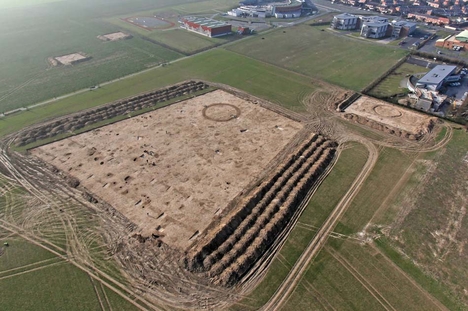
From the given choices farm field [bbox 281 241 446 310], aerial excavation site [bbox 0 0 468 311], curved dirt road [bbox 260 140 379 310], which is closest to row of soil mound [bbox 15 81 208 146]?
aerial excavation site [bbox 0 0 468 311]

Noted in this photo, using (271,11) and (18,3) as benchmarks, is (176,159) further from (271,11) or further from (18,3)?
(18,3)

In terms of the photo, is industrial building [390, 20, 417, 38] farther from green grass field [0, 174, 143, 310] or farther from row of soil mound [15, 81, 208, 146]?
green grass field [0, 174, 143, 310]

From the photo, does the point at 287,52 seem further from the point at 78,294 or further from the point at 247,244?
the point at 78,294

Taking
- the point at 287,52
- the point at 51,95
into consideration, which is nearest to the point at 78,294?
the point at 51,95

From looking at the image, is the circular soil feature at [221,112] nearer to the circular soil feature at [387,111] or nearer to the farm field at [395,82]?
the circular soil feature at [387,111]

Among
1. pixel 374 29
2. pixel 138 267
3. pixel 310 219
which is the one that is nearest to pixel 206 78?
pixel 310 219

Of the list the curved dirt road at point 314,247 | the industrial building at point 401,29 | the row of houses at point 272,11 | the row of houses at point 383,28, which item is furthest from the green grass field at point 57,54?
the industrial building at point 401,29

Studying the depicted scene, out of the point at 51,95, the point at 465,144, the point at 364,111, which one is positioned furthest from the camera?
the point at 51,95
